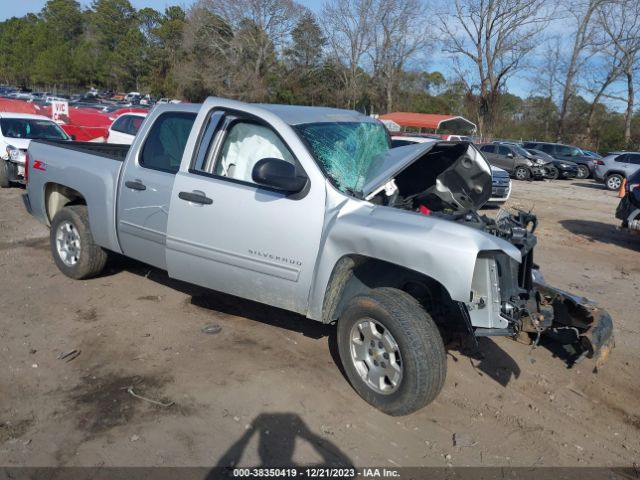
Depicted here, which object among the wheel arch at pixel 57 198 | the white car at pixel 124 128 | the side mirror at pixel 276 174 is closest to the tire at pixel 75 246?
the wheel arch at pixel 57 198

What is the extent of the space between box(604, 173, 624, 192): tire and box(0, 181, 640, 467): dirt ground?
18111mm

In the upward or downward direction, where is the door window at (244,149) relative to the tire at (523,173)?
upward

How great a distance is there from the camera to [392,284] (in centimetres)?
387

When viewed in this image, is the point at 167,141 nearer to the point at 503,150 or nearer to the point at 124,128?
the point at 124,128

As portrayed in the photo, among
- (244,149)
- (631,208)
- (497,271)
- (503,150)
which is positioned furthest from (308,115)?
(503,150)

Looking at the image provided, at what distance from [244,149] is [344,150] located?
0.79m

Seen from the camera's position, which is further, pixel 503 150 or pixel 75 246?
pixel 503 150

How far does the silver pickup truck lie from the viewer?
3404mm

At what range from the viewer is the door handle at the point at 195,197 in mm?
4206

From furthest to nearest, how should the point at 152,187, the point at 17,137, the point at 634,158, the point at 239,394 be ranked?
the point at 634,158
the point at 17,137
the point at 152,187
the point at 239,394

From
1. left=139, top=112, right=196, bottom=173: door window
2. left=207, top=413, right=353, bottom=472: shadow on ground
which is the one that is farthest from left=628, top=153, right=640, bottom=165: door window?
left=207, top=413, right=353, bottom=472: shadow on ground

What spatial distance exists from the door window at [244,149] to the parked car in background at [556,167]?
22210mm

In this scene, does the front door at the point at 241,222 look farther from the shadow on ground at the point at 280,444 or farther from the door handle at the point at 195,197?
the shadow on ground at the point at 280,444

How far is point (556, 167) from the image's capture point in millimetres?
24609
